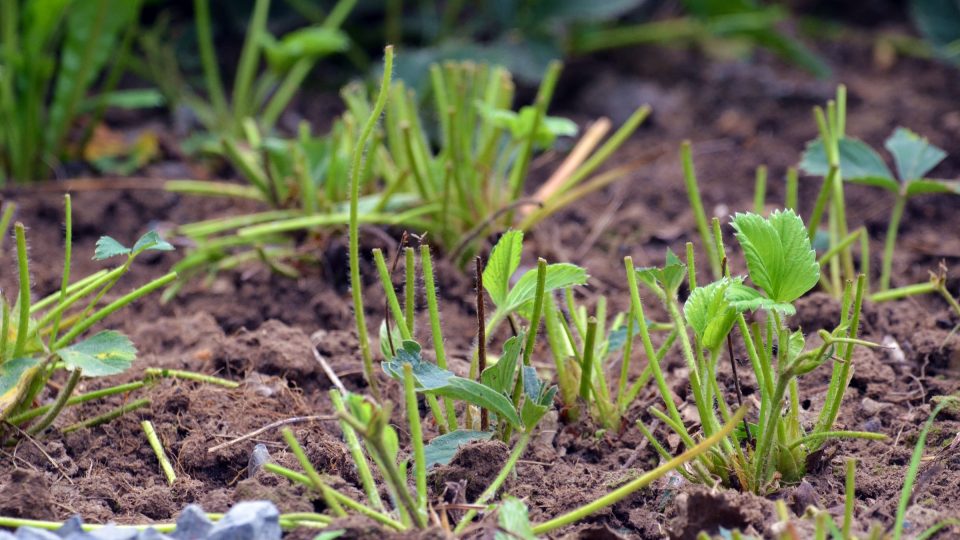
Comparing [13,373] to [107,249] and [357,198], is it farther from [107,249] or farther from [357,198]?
[357,198]

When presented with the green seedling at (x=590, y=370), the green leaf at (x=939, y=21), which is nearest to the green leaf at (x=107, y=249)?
the green seedling at (x=590, y=370)

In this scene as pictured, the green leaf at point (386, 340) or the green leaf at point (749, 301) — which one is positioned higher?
the green leaf at point (749, 301)

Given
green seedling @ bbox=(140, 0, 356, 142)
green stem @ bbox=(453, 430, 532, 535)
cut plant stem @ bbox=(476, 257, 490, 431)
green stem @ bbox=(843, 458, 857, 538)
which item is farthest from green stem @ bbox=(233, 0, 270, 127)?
green stem @ bbox=(843, 458, 857, 538)

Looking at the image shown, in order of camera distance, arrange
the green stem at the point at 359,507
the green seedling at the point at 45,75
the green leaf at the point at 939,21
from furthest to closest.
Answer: the green leaf at the point at 939,21
the green seedling at the point at 45,75
the green stem at the point at 359,507

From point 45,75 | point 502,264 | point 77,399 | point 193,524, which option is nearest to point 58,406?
point 77,399

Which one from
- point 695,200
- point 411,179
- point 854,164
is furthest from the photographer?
point 411,179

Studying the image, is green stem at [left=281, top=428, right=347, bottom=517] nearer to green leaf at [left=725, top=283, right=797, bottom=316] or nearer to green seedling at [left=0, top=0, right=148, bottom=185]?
green leaf at [left=725, top=283, right=797, bottom=316]

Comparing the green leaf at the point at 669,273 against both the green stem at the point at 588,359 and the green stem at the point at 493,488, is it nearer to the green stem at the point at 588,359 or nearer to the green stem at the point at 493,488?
the green stem at the point at 588,359

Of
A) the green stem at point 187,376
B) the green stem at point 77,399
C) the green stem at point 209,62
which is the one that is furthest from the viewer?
the green stem at point 209,62
